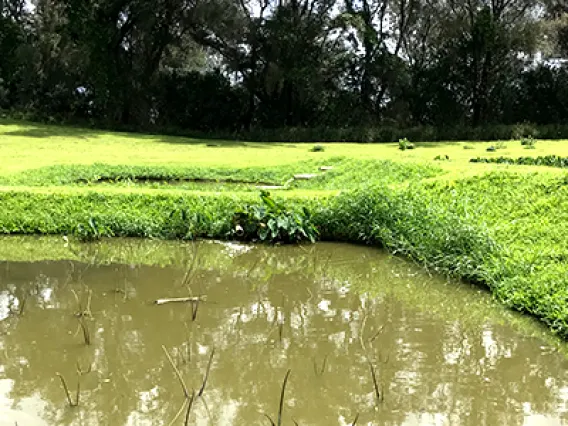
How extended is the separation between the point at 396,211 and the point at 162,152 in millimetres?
10568

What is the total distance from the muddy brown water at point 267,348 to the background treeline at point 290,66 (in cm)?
1918

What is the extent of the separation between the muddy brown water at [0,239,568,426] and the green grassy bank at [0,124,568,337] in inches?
15.6

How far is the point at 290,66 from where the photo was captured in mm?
25938

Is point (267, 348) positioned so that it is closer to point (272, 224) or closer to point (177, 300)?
point (177, 300)

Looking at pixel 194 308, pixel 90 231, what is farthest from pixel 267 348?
pixel 90 231

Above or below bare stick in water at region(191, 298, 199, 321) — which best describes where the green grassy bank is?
above

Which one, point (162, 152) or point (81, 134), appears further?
point (81, 134)

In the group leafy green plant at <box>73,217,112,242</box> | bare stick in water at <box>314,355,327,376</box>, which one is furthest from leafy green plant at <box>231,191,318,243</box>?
bare stick in water at <box>314,355,327,376</box>

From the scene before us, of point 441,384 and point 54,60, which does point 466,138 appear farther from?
point 441,384

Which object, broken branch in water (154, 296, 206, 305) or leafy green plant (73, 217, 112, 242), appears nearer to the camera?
broken branch in water (154, 296, 206, 305)

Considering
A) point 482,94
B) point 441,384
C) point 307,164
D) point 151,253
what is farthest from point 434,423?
point 482,94

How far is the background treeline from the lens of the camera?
2575 centimetres

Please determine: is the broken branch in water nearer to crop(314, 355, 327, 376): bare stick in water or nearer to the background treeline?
crop(314, 355, 327, 376): bare stick in water

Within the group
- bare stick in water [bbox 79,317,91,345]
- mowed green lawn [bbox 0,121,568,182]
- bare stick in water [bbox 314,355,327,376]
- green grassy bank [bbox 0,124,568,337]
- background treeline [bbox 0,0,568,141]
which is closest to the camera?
bare stick in water [bbox 314,355,327,376]
